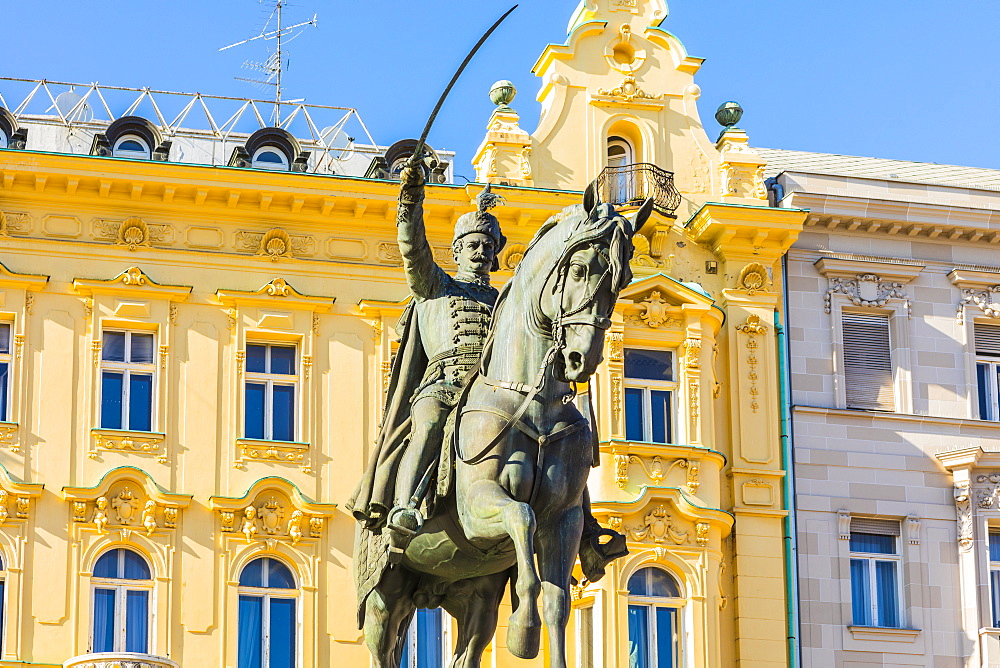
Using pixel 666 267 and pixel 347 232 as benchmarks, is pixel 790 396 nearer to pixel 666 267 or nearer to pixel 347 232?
pixel 666 267

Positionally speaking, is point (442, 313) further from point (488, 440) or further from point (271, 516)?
point (271, 516)

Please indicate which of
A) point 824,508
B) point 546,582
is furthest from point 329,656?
point 546,582

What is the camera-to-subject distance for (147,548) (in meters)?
32.5

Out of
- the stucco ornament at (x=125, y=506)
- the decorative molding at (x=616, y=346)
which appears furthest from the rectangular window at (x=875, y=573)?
the stucco ornament at (x=125, y=506)

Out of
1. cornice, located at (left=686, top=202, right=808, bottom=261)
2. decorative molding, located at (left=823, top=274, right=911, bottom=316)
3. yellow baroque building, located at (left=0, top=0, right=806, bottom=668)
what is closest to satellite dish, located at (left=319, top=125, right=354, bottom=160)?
yellow baroque building, located at (left=0, top=0, right=806, bottom=668)

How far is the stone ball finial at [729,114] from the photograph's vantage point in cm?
3659

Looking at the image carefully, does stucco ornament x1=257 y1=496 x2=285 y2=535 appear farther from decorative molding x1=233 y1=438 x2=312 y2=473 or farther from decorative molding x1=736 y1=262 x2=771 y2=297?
decorative molding x1=736 y1=262 x2=771 y2=297

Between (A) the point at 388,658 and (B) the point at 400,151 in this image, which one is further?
(B) the point at 400,151

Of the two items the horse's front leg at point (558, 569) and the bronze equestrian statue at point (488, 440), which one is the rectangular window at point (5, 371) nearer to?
the bronze equestrian statue at point (488, 440)

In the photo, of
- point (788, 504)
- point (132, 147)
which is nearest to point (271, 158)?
point (132, 147)

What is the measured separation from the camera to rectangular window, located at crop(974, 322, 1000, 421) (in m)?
36.8

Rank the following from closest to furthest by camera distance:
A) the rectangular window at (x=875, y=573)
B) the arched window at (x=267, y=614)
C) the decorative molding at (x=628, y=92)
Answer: the arched window at (x=267, y=614) < the rectangular window at (x=875, y=573) < the decorative molding at (x=628, y=92)

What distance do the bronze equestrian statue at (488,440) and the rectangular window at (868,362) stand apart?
70.6 feet

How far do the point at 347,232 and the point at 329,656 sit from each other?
6704 mm
